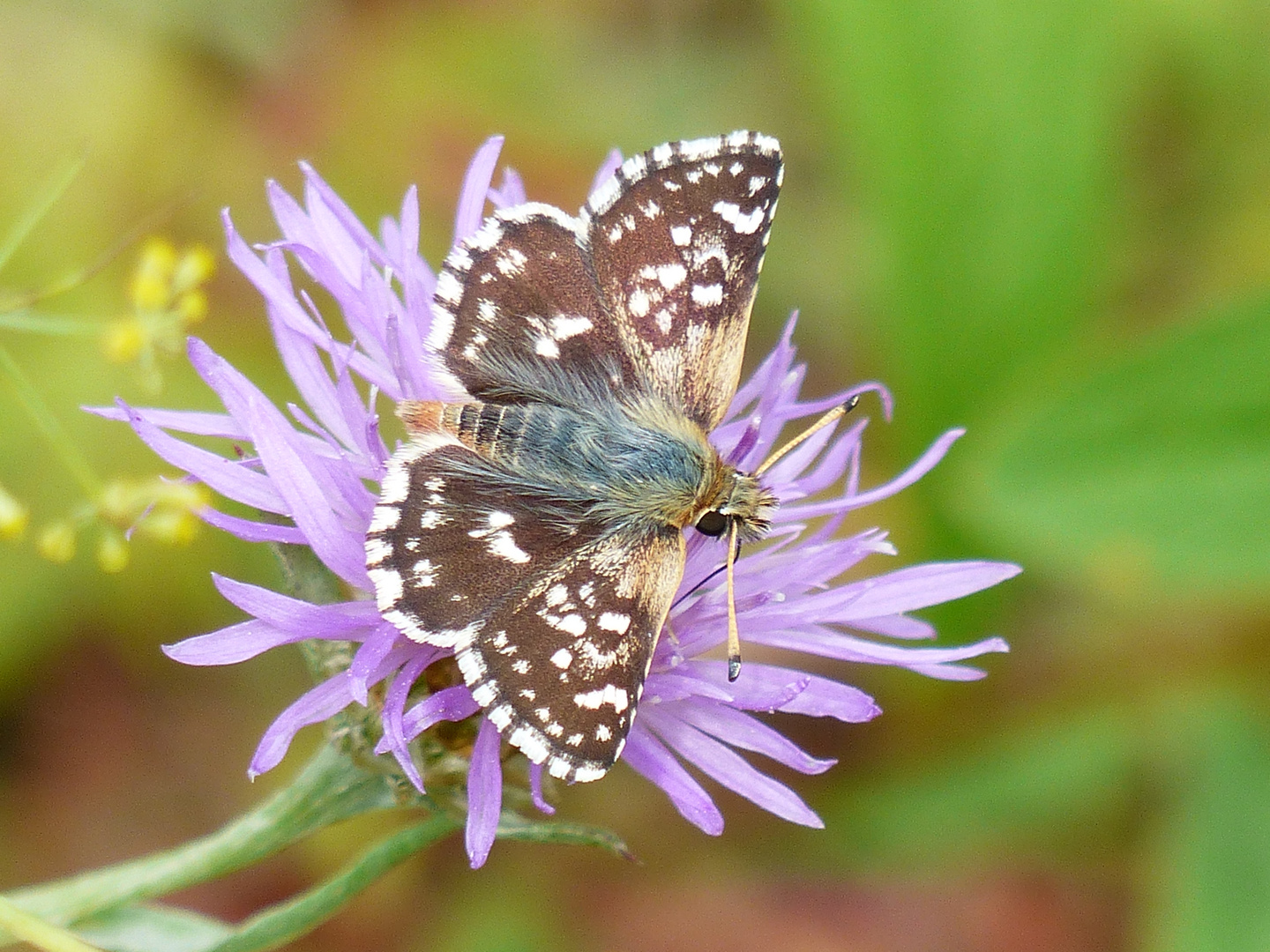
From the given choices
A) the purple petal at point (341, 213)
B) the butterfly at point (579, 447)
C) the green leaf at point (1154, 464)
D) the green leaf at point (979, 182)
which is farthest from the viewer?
the green leaf at point (979, 182)

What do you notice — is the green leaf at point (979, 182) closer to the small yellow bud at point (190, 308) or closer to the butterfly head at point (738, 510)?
the butterfly head at point (738, 510)

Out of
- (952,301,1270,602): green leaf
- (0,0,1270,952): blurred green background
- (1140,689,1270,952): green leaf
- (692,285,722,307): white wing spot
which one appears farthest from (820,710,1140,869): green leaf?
(692,285,722,307): white wing spot

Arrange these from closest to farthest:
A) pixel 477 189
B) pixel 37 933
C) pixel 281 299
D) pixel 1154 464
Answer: pixel 37 933, pixel 281 299, pixel 477 189, pixel 1154 464

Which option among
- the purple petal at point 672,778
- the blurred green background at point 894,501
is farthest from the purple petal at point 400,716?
the blurred green background at point 894,501

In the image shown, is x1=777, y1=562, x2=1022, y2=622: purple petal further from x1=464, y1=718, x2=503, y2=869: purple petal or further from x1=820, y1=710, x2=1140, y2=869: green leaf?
x1=820, y1=710, x2=1140, y2=869: green leaf

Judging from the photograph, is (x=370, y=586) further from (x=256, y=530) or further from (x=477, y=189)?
(x=477, y=189)

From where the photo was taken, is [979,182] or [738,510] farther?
[979,182]

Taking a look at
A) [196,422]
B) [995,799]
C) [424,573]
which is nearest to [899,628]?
[424,573]
